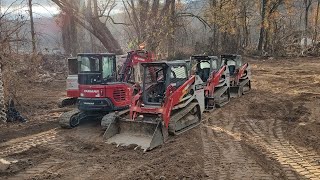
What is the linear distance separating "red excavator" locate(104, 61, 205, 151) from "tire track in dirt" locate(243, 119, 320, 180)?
5.76 feet

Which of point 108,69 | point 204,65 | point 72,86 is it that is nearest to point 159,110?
point 108,69

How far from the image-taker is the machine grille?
10.6 metres

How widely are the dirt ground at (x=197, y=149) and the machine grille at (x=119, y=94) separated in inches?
41.2

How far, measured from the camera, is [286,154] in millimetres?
7867

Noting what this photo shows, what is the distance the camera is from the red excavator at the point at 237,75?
14.8 meters

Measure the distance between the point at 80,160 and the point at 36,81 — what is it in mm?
14027

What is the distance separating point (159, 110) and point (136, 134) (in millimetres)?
794

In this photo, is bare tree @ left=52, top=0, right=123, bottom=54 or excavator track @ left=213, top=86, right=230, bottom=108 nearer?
excavator track @ left=213, top=86, right=230, bottom=108

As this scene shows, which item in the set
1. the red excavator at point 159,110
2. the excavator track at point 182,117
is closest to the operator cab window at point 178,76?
the red excavator at point 159,110

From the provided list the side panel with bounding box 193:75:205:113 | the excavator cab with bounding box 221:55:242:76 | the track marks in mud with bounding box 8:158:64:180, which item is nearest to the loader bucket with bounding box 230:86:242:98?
the excavator cab with bounding box 221:55:242:76

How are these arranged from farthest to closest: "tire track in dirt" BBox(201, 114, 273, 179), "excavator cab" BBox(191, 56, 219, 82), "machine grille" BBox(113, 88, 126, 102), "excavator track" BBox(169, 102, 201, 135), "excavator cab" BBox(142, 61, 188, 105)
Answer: "excavator cab" BBox(191, 56, 219, 82) → "machine grille" BBox(113, 88, 126, 102) → "excavator cab" BBox(142, 61, 188, 105) → "excavator track" BBox(169, 102, 201, 135) → "tire track in dirt" BBox(201, 114, 273, 179)

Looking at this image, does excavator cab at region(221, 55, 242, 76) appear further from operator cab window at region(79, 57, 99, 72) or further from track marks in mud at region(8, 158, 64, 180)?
track marks in mud at region(8, 158, 64, 180)

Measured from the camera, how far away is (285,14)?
3372 centimetres

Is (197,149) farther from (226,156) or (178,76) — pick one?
(178,76)
